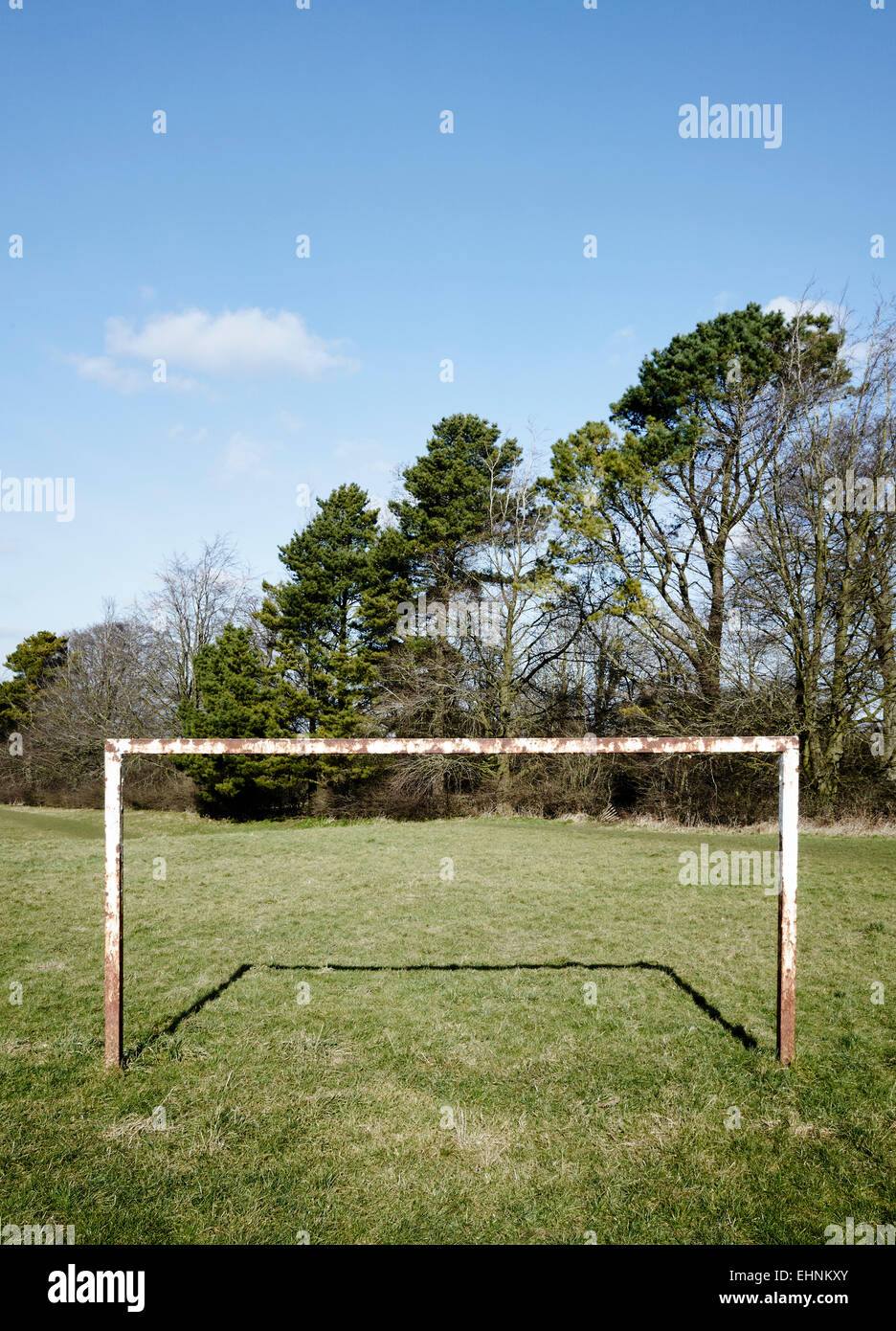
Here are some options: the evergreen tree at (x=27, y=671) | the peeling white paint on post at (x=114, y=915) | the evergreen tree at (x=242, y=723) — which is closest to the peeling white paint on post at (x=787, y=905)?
the peeling white paint on post at (x=114, y=915)

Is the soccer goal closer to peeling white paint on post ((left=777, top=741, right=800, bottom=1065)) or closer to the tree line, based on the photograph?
peeling white paint on post ((left=777, top=741, right=800, bottom=1065))

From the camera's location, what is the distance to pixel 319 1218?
3062mm

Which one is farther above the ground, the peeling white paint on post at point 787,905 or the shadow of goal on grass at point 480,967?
the peeling white paint on post at point 787,905

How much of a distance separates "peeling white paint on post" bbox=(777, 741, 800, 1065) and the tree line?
531 inches

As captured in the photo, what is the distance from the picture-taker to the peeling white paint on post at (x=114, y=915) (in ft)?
14.6

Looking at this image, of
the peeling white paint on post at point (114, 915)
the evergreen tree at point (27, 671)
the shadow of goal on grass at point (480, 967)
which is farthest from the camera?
the evergreen tree at point (27, 671)

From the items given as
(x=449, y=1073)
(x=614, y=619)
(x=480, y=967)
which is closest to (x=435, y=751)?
(x=449, y=1073)

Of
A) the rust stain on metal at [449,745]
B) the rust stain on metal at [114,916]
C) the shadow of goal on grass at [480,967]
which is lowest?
the shadow of goal on grass at [480,967]

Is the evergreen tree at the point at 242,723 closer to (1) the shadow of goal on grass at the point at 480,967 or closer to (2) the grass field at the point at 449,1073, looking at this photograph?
(2) the grass field at the point at 449,1073

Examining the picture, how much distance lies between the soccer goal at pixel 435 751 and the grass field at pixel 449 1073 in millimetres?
308

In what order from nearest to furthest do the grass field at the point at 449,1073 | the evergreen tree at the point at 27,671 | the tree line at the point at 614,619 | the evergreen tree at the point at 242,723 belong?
1. the grass field at the point at 449,1073
2. the tree line at the point at 614,619
3. the evergreen tree at the point at 242,723
4. the evergreen tree at the point at 27,671

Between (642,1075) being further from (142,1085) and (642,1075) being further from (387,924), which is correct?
(387,924)

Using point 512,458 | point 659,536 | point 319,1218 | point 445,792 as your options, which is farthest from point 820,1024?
Answer: point 512,458
